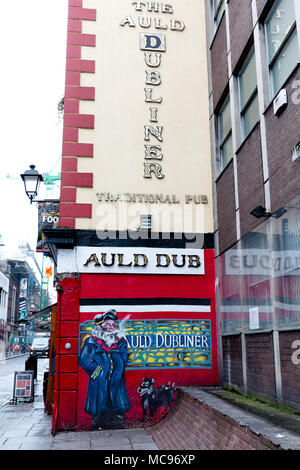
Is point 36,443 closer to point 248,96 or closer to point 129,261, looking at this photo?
point 129,261

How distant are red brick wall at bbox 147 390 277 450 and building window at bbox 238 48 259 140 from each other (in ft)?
17.1

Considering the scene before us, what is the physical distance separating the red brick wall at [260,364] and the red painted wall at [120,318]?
2061 millimetres

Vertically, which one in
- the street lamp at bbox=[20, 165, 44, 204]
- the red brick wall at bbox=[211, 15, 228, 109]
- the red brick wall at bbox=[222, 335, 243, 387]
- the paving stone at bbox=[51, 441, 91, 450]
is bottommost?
the paving stone at bbox=[51, 441, 91, 450]

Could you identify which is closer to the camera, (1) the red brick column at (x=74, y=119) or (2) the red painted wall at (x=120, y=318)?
(2) the red painted wall at (x=120, y=318)

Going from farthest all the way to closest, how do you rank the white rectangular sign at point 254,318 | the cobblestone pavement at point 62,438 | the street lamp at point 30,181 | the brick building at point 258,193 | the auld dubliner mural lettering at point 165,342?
1. the street lamp at point 30,181
2. the auld dubliner mural lettering at point 165,342
3. the cobblestone pavement at point 62,438
4. the white rectangular sign at point 254,318
5. the brick building at point 258,193

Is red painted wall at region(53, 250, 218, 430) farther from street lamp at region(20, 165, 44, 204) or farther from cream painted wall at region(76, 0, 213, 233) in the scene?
street lamp at region(20, 165, 44, 204)

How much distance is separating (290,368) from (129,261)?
4.70 metres

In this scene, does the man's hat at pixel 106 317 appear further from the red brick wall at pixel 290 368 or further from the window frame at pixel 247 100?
the window frame at pixel 247 100

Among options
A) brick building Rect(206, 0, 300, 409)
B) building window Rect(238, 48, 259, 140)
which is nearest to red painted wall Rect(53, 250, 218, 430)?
brick building Rect(206, 0, 300, 409)

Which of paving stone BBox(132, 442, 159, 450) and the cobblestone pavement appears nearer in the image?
paving stone BBox(132, 442, 159, 450)

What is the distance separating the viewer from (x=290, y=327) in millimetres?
6883

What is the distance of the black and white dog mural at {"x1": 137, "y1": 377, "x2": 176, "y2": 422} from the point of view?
997cm

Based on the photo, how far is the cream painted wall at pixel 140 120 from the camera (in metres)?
11.0

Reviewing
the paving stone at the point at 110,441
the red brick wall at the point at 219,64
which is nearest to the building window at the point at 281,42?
the red brick wall at the point at 219,64
